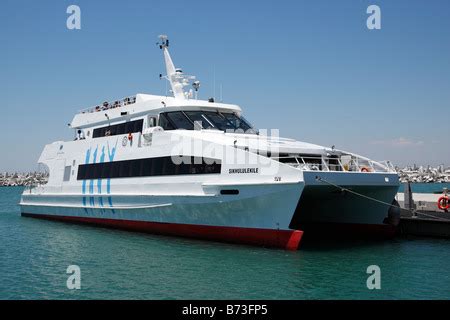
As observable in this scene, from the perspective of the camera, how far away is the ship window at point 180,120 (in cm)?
1666

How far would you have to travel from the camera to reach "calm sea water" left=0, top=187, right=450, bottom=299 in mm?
10008

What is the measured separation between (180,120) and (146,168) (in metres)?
2.22

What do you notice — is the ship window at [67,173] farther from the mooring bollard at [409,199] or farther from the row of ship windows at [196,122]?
the mooring bollard at [409,199]

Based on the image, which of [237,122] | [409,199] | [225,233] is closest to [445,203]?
[409,199]

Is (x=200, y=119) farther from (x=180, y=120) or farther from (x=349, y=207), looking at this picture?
(x=349, y=207)

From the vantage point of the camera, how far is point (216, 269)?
38.7 feet

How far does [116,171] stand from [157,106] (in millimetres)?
3432

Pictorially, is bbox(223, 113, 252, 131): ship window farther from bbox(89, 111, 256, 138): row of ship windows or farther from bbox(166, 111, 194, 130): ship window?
bbox(166, 111, 194, 130): ship window

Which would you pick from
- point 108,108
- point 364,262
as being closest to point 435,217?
point 364,262

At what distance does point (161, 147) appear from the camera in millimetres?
16453

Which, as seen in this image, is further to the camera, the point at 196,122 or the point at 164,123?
the point at 164,123

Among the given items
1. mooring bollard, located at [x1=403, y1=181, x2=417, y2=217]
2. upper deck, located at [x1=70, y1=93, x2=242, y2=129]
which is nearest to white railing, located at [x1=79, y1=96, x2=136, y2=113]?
upper deck, located at [x1=70, y1=93, x2=242, y2=129]

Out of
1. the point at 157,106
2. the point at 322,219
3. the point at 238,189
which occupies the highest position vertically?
the point at 157,106
